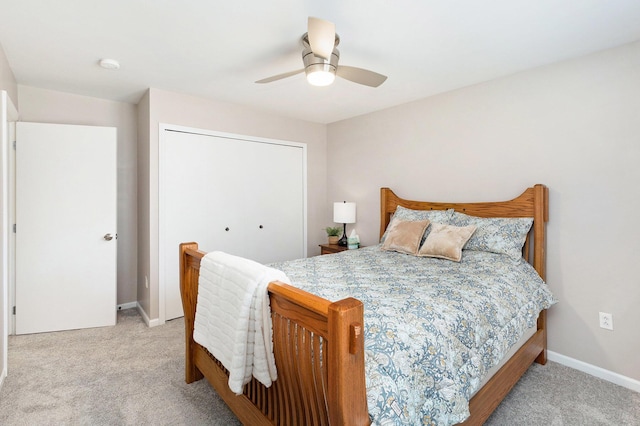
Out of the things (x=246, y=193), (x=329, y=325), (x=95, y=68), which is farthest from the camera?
(x=246, y=193)

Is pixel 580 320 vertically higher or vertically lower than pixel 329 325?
lower

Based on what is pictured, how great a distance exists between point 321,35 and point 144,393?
2.38 m

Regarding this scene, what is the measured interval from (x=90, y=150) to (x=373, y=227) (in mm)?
3068

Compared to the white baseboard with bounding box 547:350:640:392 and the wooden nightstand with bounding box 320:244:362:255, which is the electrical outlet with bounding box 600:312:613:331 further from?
the wooden nightstand with bounding box 320:244:362:255

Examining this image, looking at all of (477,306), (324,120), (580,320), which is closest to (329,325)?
(477,306)

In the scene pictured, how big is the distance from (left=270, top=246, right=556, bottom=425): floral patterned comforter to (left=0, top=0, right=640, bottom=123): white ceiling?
151cm

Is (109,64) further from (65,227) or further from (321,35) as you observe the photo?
(321,35)

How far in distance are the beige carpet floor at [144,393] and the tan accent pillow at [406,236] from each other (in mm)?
1197

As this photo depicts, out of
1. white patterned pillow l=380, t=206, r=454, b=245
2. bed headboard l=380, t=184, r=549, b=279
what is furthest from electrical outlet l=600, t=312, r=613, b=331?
white patterned pillow l=380, t=206, r=454, b=245

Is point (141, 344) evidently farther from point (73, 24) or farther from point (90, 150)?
point (73, 24)

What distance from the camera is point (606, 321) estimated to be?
90.4 inches

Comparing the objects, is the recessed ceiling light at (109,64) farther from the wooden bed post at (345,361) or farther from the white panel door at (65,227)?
the wooden bed post at (345,361)

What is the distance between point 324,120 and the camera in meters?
4.36

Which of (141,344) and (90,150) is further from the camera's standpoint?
(90,150)
